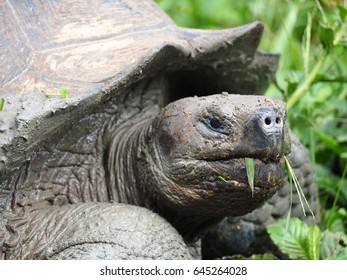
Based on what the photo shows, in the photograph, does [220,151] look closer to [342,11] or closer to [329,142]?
[342,11]

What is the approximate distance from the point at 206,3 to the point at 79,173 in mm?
3627

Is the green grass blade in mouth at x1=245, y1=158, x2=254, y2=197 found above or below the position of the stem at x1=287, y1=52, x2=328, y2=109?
above

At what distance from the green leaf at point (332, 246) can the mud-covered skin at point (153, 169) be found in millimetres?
494

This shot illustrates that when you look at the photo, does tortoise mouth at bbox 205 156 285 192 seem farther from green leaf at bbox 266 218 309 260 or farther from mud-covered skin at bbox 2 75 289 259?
green leaf at bbox 266 218 309 260

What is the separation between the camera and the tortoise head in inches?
88.7

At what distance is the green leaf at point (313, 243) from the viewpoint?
272 cm

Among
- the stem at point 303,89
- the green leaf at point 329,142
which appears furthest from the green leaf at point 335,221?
the stem at point 303,89

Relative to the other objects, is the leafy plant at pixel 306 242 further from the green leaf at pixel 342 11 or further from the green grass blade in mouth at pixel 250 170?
the green leaf at pixel 342 11

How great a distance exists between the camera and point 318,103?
12.7 feet

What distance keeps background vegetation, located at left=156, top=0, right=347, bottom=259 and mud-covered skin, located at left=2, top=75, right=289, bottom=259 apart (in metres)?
0.47

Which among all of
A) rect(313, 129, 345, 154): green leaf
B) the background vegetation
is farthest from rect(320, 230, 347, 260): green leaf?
rect(313, 129, 345, 154): green leaf

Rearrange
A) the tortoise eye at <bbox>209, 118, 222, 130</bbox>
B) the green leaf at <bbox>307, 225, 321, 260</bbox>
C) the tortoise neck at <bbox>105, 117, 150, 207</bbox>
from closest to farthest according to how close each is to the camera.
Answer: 1. the tortoise eye at <bbox>209, 118, 222, 130</bbox>
2. the tortoise neck at <bbox>105, 117, 150, 207</bbox>
3. the green leaf at <bbox>307, 225, 321, 260</bbox>

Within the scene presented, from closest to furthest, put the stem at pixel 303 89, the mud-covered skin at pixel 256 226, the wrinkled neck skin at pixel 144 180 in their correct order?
the wrinkled neck skin at pixel 144 180, the mud-covered skin at pixel 256 226, the stem at pixel 303 89

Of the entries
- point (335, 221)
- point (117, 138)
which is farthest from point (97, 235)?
point (335, 221)
